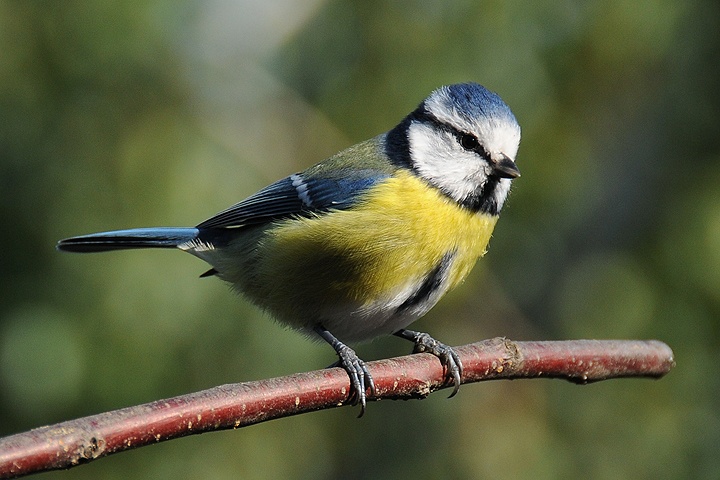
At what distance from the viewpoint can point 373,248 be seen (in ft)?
6.79

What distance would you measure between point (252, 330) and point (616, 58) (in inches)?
70.1

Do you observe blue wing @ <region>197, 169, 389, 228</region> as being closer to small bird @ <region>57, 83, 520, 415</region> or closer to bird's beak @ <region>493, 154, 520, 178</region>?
small bird @ <region>57, 83, 520, 415</region>

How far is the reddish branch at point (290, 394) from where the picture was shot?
121 cm

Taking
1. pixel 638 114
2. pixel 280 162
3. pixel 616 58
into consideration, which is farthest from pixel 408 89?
pixel 638 114

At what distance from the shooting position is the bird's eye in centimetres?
216

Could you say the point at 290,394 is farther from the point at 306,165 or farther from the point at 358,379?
the point at 306,165

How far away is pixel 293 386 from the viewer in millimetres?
1509

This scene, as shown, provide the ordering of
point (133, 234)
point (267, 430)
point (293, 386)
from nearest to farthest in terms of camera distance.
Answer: point (293, 386) → point (133, 234) → point (267, 430)

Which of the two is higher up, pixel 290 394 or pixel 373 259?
pixel 373 259

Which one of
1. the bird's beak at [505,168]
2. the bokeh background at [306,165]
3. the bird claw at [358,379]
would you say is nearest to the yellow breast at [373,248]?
the bird's beak at [505,168]

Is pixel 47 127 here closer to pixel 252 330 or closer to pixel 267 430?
pixel 252 330

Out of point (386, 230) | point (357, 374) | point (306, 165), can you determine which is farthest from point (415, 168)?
point (306, 165)

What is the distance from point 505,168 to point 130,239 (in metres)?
1.05

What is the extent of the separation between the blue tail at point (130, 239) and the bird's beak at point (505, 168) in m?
0.91
